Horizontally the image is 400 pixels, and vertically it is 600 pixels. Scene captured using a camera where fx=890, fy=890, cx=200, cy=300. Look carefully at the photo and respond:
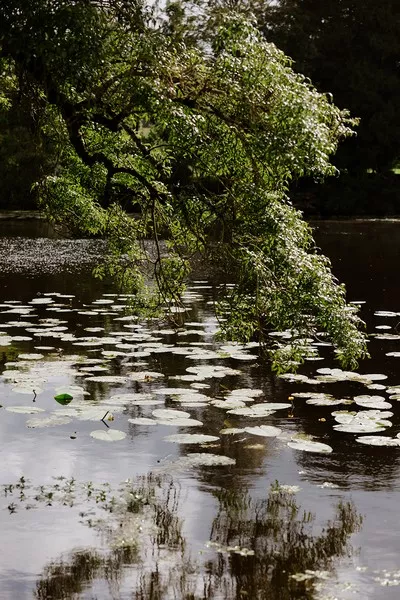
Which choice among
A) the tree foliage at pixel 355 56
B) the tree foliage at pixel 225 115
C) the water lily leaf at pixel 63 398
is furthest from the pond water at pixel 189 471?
the tree foliage at pixel 355 56

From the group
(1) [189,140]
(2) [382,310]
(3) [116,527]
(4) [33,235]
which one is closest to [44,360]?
(1) [189,140]

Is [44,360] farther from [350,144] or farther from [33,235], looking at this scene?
[350,144]

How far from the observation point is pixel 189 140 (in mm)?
8117

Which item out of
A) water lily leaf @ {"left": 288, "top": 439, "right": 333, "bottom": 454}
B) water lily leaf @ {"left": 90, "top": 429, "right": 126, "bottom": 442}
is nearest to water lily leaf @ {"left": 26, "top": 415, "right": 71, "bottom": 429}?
water lily leaf @ {"left": 90, "top": 429, "right": 126, "bottom": 442}

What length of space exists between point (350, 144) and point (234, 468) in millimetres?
39512

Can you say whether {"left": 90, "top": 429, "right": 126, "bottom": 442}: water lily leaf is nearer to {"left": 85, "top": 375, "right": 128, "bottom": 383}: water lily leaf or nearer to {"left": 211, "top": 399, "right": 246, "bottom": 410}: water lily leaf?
{"left": 211, "top": 399, "right": 246, "bottom": 410}: water lily leaf

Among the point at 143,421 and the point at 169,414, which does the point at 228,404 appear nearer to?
the point at 169,414

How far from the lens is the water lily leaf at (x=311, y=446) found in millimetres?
6402

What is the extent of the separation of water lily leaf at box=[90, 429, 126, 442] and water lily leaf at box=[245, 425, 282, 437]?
0.98m

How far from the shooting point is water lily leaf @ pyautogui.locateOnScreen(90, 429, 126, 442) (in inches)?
260

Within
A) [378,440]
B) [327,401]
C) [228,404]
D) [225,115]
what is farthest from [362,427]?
[225,115]

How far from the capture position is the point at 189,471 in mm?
6059

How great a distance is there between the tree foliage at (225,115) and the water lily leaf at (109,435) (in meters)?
2.03

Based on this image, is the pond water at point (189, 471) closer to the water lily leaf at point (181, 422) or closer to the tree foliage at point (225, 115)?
the water lily leaf at point (181, 422)
